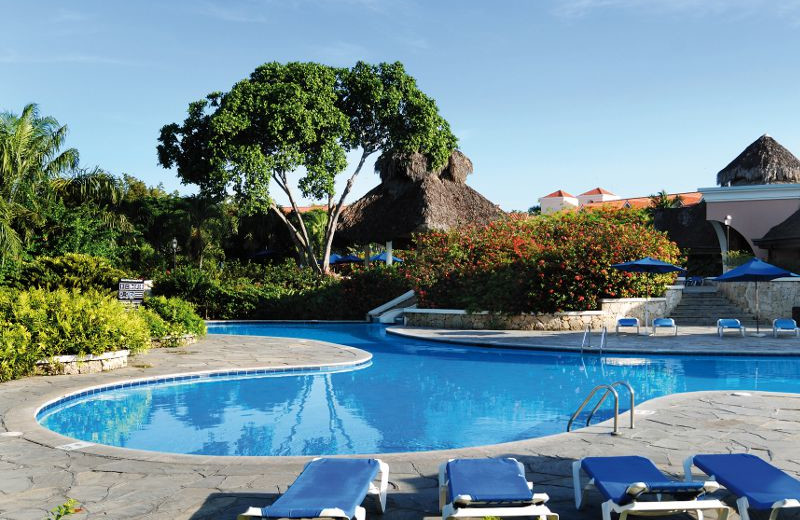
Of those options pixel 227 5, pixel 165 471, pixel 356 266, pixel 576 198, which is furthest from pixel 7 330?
pixel 576 198

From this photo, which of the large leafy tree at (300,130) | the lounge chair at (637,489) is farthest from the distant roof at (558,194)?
the lounge chair at (637,489)

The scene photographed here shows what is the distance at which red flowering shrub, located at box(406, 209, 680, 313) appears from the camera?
758 inches

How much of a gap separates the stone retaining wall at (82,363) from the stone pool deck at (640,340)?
8.40m

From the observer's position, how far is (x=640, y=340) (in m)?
16.4

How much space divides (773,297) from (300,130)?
17.3 m

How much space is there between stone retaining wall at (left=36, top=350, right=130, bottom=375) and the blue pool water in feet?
3.98

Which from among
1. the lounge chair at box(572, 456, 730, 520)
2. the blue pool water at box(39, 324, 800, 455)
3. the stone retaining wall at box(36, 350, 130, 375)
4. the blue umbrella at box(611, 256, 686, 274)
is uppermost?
the blue umbrella at box(611, 256, 686, 274)

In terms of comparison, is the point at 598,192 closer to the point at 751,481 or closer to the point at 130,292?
the point at 130,292

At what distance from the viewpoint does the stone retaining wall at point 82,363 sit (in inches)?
420

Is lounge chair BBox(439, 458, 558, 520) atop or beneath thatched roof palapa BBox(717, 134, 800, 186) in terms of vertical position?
beneath

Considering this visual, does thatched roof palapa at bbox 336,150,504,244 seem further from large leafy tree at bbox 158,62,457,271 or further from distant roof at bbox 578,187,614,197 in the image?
distant roof at bbox 578,187,614,197

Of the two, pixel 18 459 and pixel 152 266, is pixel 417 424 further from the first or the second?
pixel 152 266

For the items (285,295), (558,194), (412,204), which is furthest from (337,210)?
(558,194)

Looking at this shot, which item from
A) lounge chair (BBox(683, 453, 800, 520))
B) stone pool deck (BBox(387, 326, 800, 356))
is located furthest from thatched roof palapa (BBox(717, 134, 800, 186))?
lounge chair (BBox(683, 453, 800, 520))
